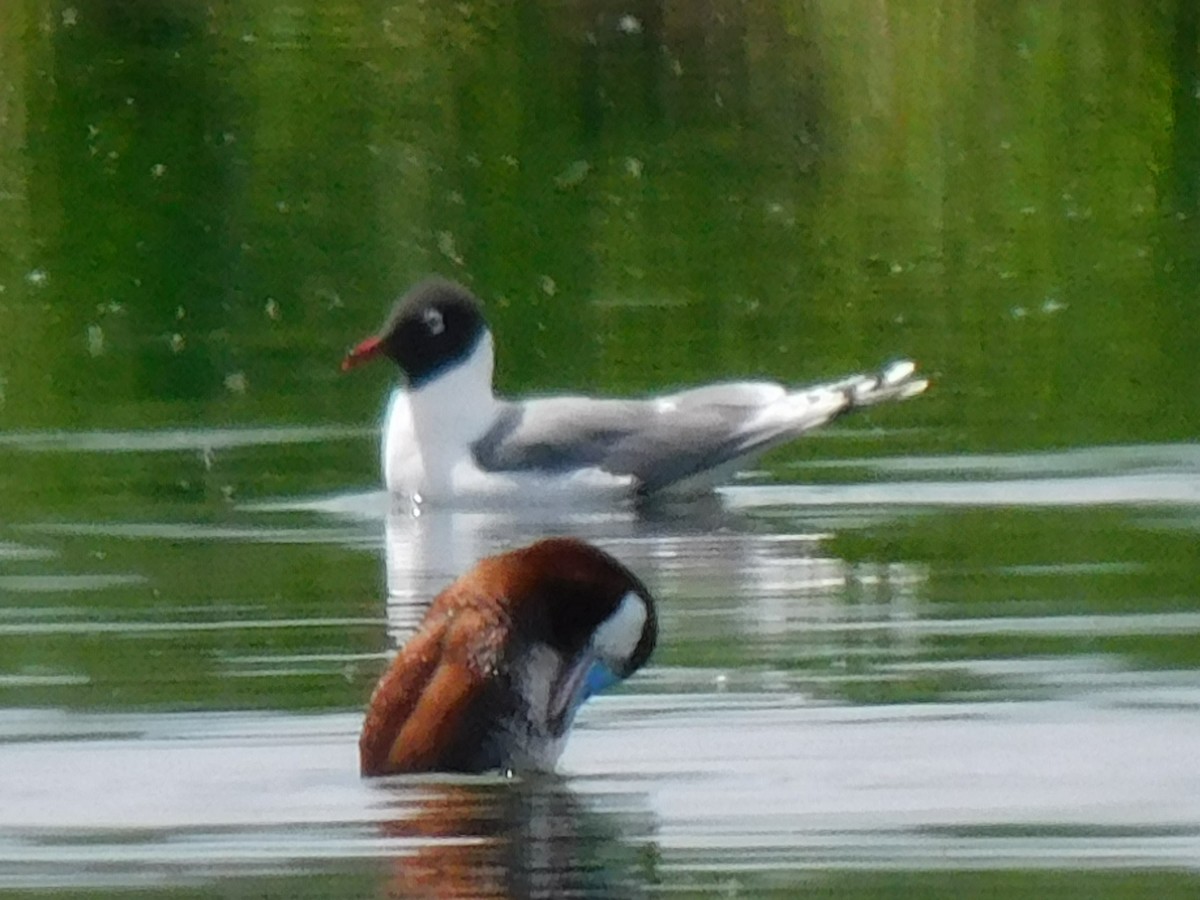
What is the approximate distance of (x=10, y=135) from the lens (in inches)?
1208

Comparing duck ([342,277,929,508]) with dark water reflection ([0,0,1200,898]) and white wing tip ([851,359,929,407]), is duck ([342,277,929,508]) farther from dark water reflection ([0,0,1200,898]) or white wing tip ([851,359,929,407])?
dark water reflection ([0,0,1200,898])

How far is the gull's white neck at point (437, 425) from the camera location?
14742mm

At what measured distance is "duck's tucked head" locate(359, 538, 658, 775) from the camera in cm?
874

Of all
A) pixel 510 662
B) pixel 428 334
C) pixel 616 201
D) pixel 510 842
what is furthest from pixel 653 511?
pixel 616 201

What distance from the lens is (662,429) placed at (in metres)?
14.9

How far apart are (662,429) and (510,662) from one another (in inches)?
244

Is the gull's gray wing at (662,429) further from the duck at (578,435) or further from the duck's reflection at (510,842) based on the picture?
the duck's reflection at (510,842)

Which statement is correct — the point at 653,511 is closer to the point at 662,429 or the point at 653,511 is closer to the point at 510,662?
the point at 662,429

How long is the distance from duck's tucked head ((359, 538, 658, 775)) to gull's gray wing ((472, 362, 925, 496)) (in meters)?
5.79

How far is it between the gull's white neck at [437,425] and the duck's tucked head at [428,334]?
0.06 meters

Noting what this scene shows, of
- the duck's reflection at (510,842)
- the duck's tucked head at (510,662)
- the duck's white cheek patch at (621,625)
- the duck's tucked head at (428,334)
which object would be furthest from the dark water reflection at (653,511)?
the duck's tucked head at (428,334)

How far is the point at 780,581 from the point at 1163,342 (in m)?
5.46

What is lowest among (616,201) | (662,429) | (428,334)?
(662,429)

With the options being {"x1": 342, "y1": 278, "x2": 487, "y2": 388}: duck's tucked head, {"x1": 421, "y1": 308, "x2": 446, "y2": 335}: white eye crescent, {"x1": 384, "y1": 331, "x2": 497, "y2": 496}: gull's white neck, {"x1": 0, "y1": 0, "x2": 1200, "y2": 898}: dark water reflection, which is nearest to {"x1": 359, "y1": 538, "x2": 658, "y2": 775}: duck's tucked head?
{"x1": 0, "y1": 0, "x2": 1200, "y2": 898}: dark water reflection
